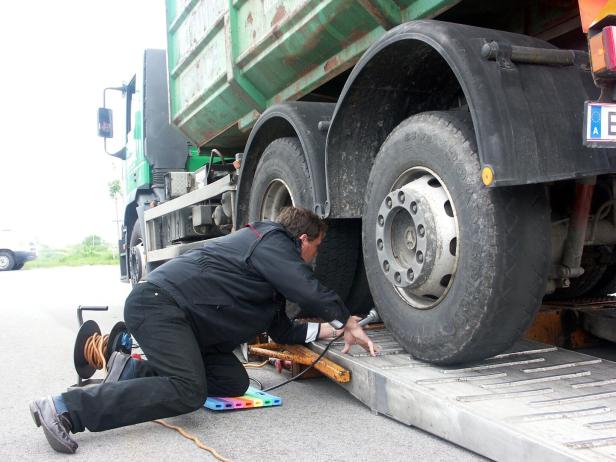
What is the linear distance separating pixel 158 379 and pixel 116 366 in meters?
0.42

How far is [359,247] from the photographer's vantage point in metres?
3.88

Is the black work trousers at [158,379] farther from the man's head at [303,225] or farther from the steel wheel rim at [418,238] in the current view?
the steel wheel rim at [418,238]

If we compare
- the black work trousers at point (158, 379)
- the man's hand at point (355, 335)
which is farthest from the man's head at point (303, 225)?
the black work trousers at point (158, 379)

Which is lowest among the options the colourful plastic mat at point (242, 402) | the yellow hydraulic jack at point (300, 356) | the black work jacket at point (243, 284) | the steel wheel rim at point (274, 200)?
the colourful plastic mat at point (242, 402)

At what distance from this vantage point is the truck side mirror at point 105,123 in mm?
8758

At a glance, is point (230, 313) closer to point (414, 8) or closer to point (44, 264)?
point (414, 8)

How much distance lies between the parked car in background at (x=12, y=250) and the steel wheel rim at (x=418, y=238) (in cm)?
2266

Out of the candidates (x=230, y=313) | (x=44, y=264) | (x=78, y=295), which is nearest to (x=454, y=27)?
(x=230, y=313)

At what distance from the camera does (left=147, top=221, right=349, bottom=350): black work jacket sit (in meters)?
2.93

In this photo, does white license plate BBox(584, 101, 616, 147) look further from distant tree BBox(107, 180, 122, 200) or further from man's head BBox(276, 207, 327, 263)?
distant tree BBox(107, 180, 122, 200)

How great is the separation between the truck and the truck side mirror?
15.0 feet

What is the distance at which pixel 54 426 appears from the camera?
260 centimetres

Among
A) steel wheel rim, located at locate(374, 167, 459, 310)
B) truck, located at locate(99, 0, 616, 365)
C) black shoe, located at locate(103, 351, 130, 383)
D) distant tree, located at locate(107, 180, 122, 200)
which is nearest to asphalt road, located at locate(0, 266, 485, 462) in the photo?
black shoe, located at locate(103, 351, 130, 383)

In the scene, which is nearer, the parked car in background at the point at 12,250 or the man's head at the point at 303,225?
the man's head at the point at 303,225
